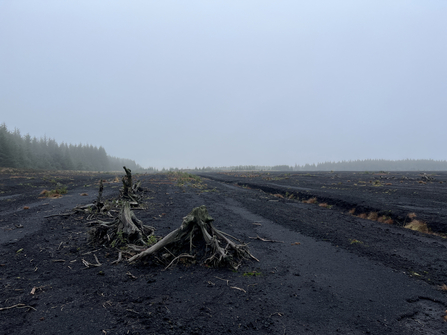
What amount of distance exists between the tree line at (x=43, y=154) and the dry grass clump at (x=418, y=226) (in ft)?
258

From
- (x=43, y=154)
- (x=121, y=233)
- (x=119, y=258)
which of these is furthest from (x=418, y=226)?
(x=43, y=154)

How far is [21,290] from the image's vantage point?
4.57m

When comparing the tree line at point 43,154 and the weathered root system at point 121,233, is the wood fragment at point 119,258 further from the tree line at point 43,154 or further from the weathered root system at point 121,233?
the tree line at point 43,154

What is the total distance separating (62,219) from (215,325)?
1037 centimetres

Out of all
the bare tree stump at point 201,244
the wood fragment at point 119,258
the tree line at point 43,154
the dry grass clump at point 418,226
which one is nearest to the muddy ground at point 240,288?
the wood fragment at point 119,258

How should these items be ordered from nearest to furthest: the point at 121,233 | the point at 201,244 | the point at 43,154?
the point at 201,244, the point at 121,233, the point at 43,154

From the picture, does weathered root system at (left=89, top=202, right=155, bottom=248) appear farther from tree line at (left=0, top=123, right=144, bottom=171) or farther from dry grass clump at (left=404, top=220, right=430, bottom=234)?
tree line at (left=0, top=123, right=144, bottom=171)

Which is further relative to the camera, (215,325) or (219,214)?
(219,214)

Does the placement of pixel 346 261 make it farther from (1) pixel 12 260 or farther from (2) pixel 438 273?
(1) pixel 12 260

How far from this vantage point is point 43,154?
84750 mm

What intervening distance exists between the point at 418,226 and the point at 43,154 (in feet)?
356

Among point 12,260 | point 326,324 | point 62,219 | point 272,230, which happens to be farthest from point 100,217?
point 326,324

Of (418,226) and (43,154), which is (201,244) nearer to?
(418,226)

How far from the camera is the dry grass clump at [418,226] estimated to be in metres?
10.3
